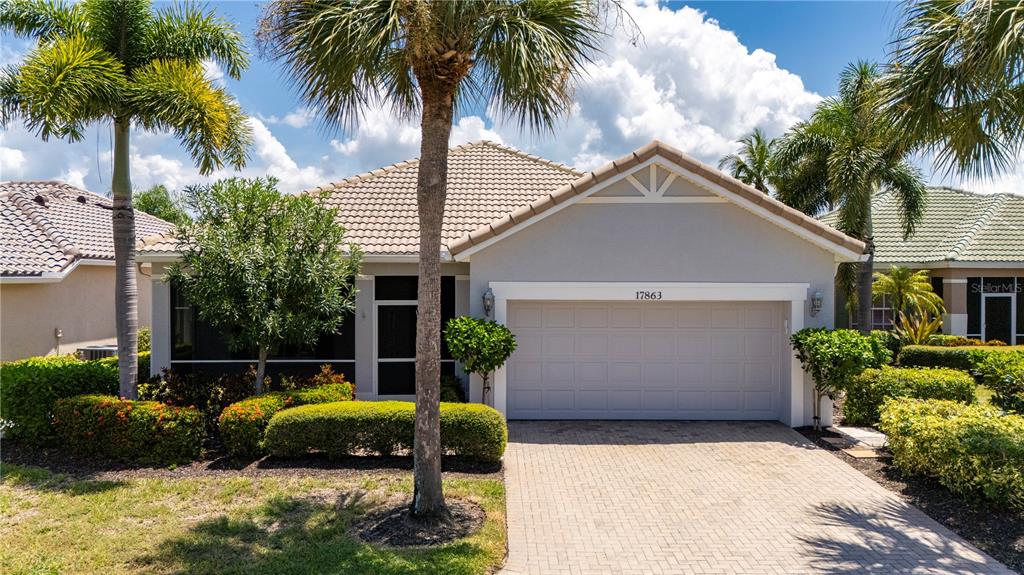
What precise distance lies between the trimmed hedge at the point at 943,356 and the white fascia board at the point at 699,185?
6.95 m

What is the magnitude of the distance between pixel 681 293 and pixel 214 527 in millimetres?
8226

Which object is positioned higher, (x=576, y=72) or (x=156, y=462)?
(x=576, y=72)

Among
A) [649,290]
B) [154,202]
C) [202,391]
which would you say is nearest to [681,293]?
[649,290]

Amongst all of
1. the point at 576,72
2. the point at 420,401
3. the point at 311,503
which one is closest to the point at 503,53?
the point at 576,72

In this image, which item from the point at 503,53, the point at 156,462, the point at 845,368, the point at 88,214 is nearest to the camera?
the point at 503,53

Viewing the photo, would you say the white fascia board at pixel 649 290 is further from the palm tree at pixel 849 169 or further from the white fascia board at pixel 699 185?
the palm tree at pixel 849 169

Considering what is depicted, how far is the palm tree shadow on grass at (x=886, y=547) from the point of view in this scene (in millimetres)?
6023

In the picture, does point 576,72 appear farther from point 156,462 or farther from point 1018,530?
point 156,462

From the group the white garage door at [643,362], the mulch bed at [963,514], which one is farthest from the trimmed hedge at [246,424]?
the mulch bed at [963,514]

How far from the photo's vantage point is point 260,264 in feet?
31.6

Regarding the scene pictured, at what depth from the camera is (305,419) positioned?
898 centimetres

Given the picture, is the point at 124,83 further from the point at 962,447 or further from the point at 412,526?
the point at 962,447

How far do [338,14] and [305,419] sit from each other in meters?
5.51

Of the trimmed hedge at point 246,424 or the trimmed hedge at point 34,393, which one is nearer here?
the trimmed hedge at point 246,424
